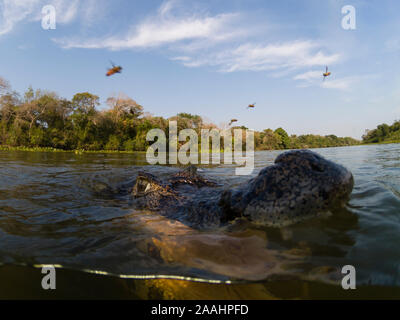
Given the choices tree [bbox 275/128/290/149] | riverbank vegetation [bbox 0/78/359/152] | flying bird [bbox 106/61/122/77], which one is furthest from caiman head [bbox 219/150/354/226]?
tree [bbox 275/128/290/149]

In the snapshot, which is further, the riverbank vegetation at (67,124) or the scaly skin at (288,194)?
the riverbank vegetation at (67,124)

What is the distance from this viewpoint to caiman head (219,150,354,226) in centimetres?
166

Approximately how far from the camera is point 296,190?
166cm

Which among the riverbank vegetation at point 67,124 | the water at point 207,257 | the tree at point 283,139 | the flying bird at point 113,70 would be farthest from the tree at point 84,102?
the tree at point 283,139

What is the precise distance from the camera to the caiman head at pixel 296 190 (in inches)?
65.4


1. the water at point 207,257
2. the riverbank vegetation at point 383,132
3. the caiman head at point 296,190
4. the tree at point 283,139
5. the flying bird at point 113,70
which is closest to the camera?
the water at point 207,257

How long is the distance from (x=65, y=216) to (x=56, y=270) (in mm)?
1327

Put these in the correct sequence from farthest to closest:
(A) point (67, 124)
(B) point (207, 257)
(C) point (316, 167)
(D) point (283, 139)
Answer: (D) point (283, 139), (A) point (67, 124), (C) point (316, 167), (B) point (207, 257)

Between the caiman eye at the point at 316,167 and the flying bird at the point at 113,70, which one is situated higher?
the flying bird at the point at 113,70

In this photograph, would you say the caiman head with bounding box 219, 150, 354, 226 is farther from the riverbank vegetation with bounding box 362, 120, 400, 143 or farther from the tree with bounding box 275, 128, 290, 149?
the tree with bounding box 275, 128, 290, 149

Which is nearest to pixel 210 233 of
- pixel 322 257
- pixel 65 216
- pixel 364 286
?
pixel 322 257

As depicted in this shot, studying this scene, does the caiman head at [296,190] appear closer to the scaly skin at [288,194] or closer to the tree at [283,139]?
the scaly skin at [288,194]

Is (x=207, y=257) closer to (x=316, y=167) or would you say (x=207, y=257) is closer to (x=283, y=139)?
(x=316, y=167)

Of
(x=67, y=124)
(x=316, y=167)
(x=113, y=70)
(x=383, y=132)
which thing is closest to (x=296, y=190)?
(x=316, y=167)
